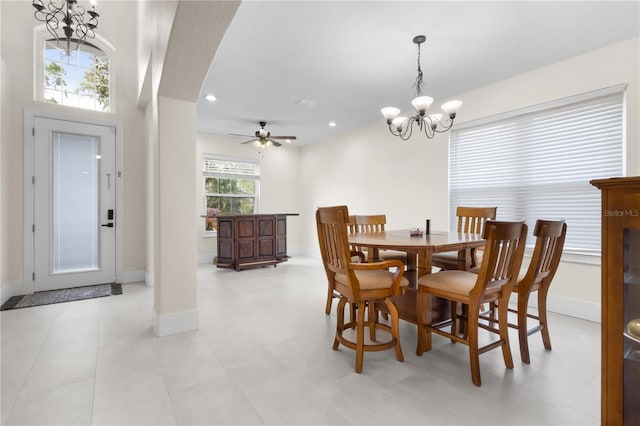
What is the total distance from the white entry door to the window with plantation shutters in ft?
7.06

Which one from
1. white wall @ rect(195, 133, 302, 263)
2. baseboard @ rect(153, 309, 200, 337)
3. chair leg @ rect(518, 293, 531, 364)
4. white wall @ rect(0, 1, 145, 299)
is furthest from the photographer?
white wall @ rect(195, 133, 302, 263)

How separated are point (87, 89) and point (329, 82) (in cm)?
345

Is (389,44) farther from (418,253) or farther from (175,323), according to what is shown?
(175,323)

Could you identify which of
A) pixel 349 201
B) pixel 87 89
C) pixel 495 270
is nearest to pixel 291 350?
pixel 495 270

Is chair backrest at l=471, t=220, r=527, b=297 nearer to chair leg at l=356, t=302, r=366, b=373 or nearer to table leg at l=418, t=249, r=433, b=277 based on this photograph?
table leg at l=418, t=249, r=433, b=277

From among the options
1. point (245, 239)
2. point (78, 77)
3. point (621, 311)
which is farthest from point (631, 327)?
point (78, 77)

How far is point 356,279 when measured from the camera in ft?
6.48

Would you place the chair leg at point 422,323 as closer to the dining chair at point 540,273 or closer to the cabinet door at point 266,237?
the dining chair at point 540,273

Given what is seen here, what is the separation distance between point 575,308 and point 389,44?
3.29 m

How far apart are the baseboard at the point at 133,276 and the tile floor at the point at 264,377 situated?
134 cm

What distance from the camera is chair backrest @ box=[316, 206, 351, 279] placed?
1.93 metres

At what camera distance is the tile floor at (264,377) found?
5.03ft

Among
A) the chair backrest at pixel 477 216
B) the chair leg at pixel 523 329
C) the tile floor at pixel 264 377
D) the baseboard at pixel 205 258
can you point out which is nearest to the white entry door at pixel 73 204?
the tile floor at pixel 264 377

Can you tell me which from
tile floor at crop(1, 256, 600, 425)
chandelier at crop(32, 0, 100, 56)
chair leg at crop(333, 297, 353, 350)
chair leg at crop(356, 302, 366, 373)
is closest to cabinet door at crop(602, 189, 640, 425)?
tile floor at crop(1, 256, 600, 425)
